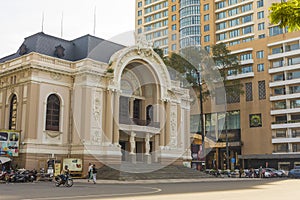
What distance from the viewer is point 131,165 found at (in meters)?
35.6

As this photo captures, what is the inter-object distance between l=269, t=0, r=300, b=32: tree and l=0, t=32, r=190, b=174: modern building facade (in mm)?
28081

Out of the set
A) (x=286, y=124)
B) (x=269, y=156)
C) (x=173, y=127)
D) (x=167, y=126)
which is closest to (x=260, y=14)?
(x=286, y=124)

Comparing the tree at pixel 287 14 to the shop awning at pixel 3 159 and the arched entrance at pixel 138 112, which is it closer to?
the shop awning at pixel 3 159

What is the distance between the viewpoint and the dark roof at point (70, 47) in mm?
38156

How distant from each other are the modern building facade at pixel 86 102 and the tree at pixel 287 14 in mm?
28081

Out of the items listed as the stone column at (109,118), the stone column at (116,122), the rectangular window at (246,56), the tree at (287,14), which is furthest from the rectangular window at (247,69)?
the tree at (287,14)

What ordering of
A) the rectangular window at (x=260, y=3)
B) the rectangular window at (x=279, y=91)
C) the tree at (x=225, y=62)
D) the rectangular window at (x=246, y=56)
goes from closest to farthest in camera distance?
the tree at (x=225, y=62), the rectangular window at (x=279, y=91), the rectangular window at (x=246, y=56), the rectangular window at (x=260, y=3)

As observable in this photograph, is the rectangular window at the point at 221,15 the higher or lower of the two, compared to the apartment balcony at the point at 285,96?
higher

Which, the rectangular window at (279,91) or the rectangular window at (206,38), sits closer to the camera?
the rectangular window at (279,91)

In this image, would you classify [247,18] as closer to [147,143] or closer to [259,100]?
[259,100]

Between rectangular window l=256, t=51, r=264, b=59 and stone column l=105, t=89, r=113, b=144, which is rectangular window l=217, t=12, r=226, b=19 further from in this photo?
stone column l=105, t=89, r=113, b=144

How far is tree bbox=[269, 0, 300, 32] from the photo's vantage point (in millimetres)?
7988

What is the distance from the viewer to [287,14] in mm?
8047

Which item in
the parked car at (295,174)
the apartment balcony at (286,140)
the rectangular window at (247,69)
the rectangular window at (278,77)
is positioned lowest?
the parked car at (295,174)
